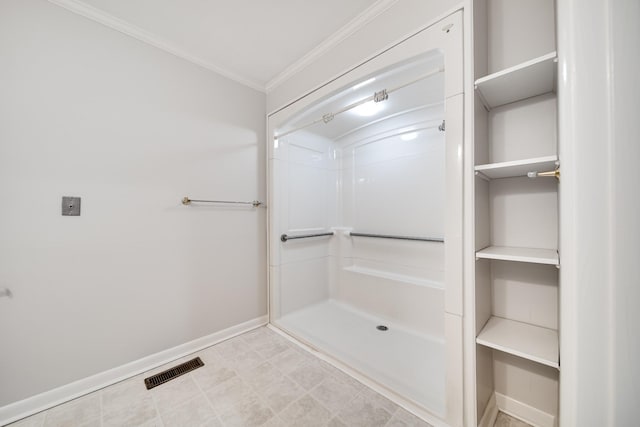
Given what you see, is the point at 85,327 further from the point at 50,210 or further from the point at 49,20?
the point at 49,20

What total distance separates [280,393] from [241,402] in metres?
0.23

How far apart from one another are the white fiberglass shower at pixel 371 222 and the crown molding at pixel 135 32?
2.00ft

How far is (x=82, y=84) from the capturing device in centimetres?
149

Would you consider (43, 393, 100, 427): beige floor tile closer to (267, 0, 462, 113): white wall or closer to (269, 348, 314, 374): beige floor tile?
(269, 348, 314, 374): beige floor tile

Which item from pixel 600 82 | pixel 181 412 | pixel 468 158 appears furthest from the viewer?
pixel 181 412

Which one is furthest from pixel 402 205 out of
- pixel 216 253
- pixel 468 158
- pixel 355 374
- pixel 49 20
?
pixel 49 20

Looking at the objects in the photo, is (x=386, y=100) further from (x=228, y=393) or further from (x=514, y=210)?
(x=228, y=393)


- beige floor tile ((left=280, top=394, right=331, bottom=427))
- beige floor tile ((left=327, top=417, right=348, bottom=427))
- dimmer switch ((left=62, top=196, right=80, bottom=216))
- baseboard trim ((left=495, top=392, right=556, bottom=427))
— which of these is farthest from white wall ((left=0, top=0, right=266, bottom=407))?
baseboard trim ((left=495, top=392, right=556, bottom=427))

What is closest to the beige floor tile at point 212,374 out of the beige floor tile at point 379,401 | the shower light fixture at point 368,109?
the beige floor tile at point 379,401

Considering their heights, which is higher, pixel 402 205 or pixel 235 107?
pixel 235 107

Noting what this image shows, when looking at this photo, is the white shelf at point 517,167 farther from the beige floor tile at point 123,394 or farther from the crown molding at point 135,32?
the beige floor tile at point 123,394

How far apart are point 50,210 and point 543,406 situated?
293 centimetres

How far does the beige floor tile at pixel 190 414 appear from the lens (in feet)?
4.18

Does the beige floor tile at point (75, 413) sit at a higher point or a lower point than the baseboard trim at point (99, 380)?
lower
